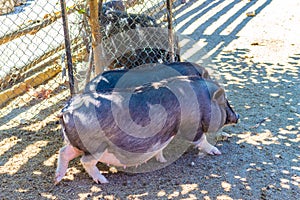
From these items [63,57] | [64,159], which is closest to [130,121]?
[64,159]

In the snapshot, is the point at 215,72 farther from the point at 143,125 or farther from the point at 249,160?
the point at 143,125

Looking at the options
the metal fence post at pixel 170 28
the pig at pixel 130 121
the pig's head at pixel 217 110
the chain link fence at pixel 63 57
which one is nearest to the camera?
the pig at pixel 130 121

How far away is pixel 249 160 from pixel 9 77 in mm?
2692

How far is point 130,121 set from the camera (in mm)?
3068

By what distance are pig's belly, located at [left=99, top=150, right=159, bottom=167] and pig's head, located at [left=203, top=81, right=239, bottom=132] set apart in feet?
1.59

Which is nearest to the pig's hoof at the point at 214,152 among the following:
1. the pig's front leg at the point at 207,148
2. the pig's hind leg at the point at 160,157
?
the pig's front leg at the point at 207,148

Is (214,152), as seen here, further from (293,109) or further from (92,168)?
(293,109)

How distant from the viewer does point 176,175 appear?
3.29m

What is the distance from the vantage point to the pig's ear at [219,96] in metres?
3.40

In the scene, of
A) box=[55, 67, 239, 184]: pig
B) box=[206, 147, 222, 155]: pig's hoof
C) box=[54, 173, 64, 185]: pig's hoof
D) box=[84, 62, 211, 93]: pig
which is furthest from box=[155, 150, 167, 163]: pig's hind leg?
box=[54, 173, 64, 185]: pig's hoof

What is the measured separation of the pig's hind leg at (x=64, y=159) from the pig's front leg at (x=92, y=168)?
80 millimetres

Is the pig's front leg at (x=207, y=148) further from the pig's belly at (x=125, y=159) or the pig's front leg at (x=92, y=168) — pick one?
the pig's front leg at (x=92, y=168)

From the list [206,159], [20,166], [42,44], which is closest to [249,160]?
[206,159]

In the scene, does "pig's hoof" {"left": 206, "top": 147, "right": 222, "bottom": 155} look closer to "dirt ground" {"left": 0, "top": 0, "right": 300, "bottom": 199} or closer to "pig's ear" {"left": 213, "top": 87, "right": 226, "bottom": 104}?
"dirt ground" {"left": 0, "top": 0, "right": 300, "bottom": 199}
